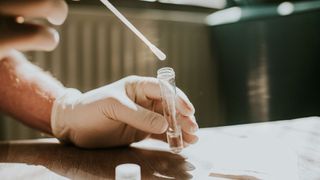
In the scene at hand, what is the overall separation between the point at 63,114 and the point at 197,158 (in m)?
0.31

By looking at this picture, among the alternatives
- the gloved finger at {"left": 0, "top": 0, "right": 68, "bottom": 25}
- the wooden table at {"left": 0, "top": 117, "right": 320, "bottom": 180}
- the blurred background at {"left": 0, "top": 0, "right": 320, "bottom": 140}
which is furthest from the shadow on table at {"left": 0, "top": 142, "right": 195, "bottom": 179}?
the blurred background at {"left": 0, "top": 0, "right": 320, "bottom": 140}

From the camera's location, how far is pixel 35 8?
28.1 inches

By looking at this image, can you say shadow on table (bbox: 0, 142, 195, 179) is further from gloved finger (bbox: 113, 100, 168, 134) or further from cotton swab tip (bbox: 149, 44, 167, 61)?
cotton swab tip (bbox: 149, 44, 167, 61)

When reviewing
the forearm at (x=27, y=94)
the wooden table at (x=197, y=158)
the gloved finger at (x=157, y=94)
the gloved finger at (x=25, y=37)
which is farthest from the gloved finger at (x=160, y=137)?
the gloved finger at (x=25, y=37)

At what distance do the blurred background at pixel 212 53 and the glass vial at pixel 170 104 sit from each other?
0.87m

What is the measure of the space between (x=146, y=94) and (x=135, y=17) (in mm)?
854

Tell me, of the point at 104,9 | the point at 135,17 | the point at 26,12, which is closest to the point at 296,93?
the point at 135,17

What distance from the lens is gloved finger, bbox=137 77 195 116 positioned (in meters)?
0.80

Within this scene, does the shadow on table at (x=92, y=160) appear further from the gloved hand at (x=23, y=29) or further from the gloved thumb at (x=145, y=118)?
the gloved hand at (x=23, y=29)

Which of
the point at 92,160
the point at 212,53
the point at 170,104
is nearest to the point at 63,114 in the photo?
the point at 92,160

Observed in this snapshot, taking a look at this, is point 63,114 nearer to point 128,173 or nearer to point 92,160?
point 92,160

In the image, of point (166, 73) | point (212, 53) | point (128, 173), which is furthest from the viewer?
point (212, 53)

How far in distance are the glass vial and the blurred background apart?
2.86ft

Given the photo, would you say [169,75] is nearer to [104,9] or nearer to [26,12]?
[26,12]
